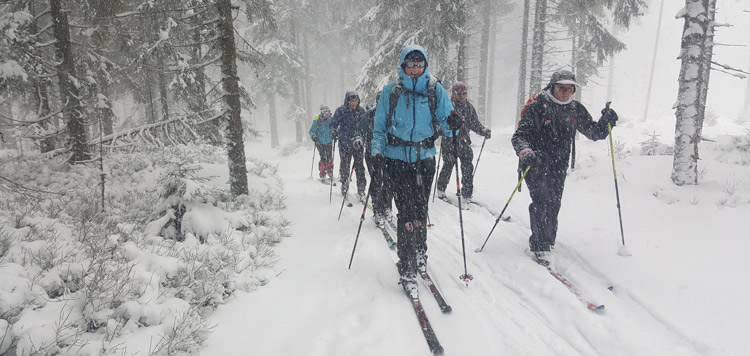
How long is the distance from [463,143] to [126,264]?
6283 mm

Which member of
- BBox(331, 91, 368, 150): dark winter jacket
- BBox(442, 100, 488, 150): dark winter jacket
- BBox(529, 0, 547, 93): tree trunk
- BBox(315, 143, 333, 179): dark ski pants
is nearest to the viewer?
BBox(442, 100, 488, 150): dark winter jacket

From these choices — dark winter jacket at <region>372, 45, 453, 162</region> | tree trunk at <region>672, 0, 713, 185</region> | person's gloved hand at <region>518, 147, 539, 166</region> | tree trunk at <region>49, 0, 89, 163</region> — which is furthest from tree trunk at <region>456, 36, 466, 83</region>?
tree trunk at <region>49, 0, 89, 163</region>

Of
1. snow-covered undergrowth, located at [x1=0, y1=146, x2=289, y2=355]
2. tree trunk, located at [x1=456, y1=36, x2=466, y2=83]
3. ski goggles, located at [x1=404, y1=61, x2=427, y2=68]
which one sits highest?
tree trunk, located at [x1=456, y1=36, x2=466, y2=83]

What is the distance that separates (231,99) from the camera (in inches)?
290

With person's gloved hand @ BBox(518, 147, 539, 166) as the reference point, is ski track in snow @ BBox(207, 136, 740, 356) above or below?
below

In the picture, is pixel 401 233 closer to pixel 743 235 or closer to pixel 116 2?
pixel 743 235

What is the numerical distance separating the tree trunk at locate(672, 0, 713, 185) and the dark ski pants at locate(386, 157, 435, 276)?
5.74 metres

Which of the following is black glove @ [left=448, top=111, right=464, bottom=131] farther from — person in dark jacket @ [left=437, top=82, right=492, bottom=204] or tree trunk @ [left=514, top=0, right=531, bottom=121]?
tree trunk @ [left=514, top=0, right=531, bottom=121]

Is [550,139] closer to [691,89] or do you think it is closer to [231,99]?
[691,89]

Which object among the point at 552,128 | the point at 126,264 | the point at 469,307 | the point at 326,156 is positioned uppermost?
the point at 552,128

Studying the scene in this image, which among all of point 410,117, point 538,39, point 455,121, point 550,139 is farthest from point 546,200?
point 538,39

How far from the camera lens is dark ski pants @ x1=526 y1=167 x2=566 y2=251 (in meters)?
4.91

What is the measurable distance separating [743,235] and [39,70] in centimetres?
1468

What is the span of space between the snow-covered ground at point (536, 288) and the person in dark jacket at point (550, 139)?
58 cm
